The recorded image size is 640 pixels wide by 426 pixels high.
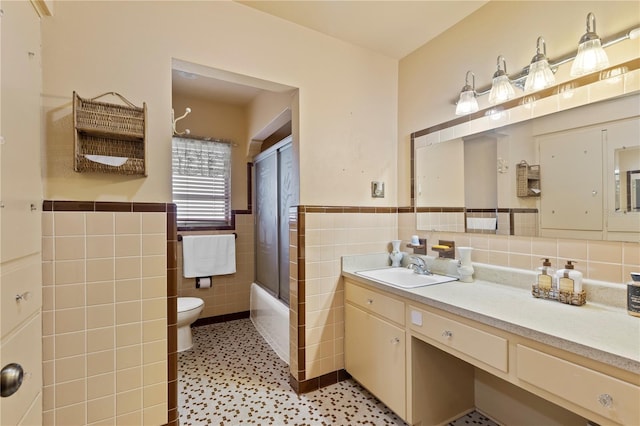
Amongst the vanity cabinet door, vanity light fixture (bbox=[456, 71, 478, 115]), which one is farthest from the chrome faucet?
vanity light fixture (bbox=[456, 71, 478, 115])

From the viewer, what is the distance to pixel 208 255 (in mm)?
3041

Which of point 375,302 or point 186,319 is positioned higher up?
point 375,302

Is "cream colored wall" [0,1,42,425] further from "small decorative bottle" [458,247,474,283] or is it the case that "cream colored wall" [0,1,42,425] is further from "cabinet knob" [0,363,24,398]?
"small decorative bottle" [458,247,474,283]

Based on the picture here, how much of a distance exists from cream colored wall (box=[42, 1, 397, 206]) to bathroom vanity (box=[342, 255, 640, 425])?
2.76ft

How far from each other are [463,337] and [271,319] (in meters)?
1.84

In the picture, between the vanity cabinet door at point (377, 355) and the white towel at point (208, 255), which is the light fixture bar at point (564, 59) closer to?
the vanity cabinet door at point (377, 355)

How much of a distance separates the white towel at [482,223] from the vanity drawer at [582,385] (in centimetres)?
83

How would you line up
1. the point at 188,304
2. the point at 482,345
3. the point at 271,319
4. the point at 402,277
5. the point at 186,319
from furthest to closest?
the point at 271,319
the point at 188,304
the point at 186,319
the point at 402,277
the point at 482,345

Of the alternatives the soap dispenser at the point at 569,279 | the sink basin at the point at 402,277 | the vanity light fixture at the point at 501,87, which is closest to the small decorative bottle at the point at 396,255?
the sink basin at the point at 402,277

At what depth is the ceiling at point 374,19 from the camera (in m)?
1.76

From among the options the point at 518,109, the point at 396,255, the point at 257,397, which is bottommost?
the point at 257,397

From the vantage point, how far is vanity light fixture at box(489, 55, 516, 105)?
1.57 meters

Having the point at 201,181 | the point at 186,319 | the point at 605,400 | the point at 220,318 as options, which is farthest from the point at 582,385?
the point at 201,181

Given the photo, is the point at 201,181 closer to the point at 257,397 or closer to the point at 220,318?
the point at 220,318
